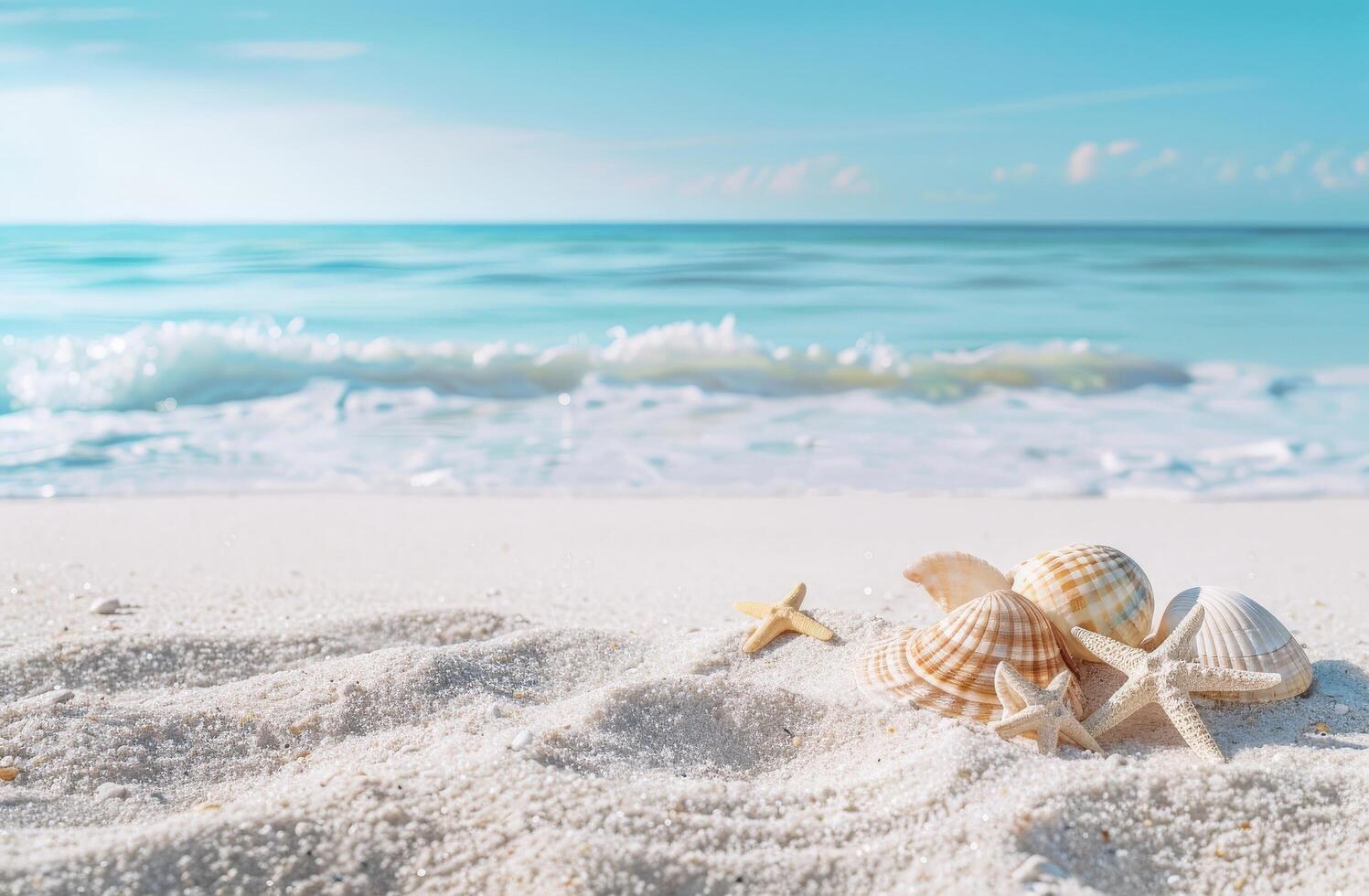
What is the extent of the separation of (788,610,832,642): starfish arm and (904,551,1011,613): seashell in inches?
11.3

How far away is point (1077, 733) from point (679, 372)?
8056 mm

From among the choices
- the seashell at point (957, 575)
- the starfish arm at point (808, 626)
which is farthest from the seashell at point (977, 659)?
the starfish arm at point (808, 626)

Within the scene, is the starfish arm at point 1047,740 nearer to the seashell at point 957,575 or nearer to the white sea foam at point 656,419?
the seashell at point 957,575

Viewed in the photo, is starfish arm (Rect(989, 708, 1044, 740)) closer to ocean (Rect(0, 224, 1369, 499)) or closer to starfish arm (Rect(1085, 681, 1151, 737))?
starfish arm (Rect(1085, 681, 1151, 737))

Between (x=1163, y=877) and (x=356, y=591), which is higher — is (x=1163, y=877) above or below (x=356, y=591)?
above

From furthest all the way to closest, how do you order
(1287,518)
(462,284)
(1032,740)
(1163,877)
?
(462,284)
(1287,518)
(1032,740)
(1163,877)

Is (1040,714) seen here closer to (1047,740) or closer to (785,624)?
(1047,740)

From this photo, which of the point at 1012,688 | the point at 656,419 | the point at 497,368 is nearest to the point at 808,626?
the point at 1012,688

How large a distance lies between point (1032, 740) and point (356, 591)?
245 cm

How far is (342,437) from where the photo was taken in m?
7.05

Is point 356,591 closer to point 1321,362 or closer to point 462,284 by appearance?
point 1321,362

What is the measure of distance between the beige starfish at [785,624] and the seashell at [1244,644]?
0.83 metres

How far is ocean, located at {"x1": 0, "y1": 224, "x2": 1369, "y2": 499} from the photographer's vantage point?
5891mm

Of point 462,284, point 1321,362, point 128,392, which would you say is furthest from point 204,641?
point 462,284
